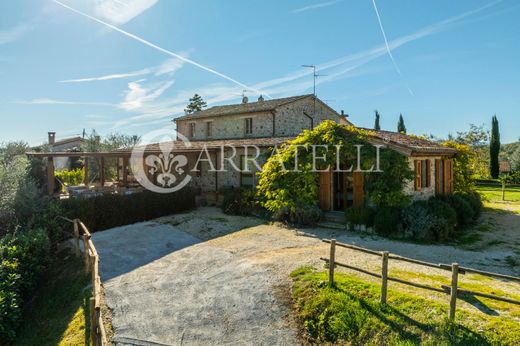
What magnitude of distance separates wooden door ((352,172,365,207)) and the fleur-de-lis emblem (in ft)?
36.7

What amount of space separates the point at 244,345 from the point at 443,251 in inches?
299

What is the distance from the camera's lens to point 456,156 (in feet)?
61.4

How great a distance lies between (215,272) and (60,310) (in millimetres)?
3922

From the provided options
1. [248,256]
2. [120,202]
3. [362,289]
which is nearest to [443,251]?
[362,289]

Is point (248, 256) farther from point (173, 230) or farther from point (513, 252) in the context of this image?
point (513, 252)

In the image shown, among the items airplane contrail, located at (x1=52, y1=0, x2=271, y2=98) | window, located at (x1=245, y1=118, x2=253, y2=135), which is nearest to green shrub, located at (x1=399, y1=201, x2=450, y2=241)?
window, located at (x1=245, y1=118, x2=253, y2=135)

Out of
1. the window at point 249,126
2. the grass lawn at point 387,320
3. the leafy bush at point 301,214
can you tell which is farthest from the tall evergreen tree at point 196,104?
the grass lawn at point 387,320

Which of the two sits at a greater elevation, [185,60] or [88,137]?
[185,60]

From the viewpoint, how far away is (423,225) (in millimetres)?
11734

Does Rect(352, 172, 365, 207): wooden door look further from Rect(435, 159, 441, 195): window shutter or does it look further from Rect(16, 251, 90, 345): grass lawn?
Rect(16, 251, 90, 345): grass lawn

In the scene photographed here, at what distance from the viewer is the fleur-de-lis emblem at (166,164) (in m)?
20.4

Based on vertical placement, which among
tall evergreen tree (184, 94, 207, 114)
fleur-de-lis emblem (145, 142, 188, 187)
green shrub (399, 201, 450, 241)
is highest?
tall evergreen tree (184, 94, 207, 114)

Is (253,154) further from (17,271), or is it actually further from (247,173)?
(17,271)

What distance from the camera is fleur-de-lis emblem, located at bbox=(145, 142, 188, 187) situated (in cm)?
2036
